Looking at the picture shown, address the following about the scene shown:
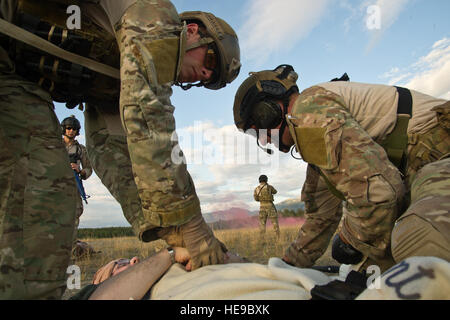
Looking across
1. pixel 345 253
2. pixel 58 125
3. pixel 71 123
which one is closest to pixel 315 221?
pixel 345 253

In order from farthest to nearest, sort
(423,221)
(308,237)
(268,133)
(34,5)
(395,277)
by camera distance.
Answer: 1. (308,237)
2. (268,133)
3. (34,5)
4. (423,221)
5. (395,277)

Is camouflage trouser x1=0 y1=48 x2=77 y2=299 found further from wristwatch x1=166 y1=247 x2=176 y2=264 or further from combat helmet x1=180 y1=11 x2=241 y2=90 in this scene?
combat helmet x1=180 y1=11 x2=241 y2=90

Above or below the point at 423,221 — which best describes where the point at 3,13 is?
above

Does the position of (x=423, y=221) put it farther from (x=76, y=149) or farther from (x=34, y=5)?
(x=76, y=149)

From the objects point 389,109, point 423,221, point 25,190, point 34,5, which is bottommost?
point 423,221

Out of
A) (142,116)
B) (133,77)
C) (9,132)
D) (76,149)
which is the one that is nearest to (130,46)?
(133,77)

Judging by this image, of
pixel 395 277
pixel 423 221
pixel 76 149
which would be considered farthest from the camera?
pixel 76 149

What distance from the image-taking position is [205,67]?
2422 millimetres

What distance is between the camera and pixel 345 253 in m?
2.63

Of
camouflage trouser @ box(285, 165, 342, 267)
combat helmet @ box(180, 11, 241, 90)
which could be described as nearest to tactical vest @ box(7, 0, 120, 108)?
combat helmet @ box(180, 11, 241, 90)

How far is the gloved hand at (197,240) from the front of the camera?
1.71m

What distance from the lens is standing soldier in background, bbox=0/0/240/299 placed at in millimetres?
1623

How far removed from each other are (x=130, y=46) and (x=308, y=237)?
2464 millimetres

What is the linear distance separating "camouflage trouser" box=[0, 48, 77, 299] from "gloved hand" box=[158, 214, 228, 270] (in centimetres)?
64
